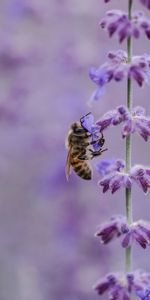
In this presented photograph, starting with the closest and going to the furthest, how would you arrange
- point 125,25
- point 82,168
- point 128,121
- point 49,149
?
point 125,25, point 128,121, point 82,168, point 49,149

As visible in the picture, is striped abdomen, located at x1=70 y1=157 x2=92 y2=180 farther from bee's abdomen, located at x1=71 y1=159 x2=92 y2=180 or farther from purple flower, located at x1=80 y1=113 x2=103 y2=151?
purple flower, located at x1=80 y1=113 x2=103 y2=151

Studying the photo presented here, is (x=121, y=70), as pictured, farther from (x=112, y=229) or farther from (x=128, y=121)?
(x=112, y=229)

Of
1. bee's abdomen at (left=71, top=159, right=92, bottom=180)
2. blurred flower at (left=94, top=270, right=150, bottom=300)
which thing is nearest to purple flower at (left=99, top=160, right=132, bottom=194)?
blurred flower at (left=94, top=270, right=150, bottom=300)

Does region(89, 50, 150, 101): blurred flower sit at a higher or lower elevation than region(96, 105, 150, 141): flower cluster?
higher

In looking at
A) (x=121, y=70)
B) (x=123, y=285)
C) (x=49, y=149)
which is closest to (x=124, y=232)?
(x=123, y=285)

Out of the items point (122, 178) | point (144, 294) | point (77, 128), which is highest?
point (77, 128)

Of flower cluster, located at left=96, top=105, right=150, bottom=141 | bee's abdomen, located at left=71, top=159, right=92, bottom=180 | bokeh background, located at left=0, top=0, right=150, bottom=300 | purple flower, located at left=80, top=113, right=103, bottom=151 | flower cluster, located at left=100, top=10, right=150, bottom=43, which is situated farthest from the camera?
bokeh background, located at left=0, top=0, right=150, bottom=300

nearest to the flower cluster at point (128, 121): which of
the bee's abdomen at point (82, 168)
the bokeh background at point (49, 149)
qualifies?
the bee's abdomen at point (82, 168)
